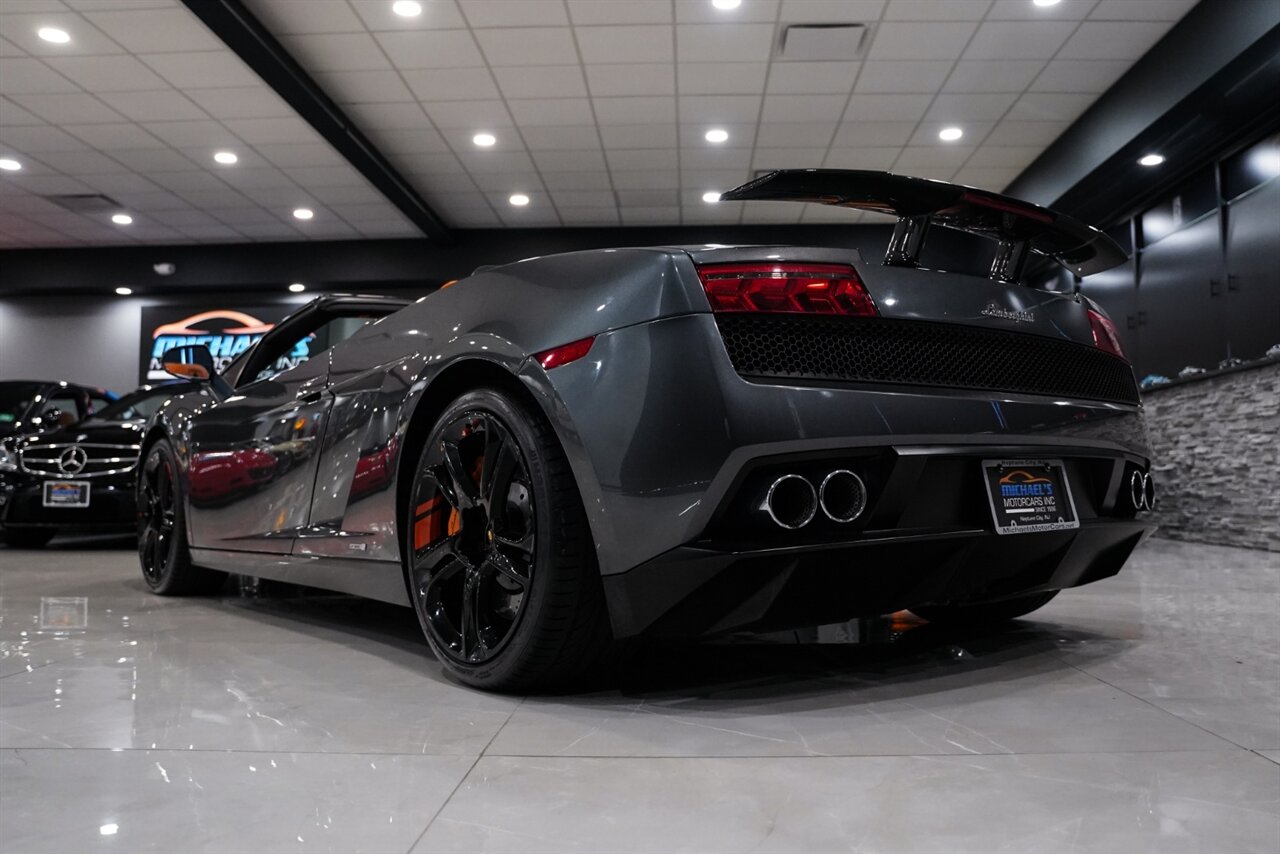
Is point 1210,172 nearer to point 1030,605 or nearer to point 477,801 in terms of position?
point 1030,605

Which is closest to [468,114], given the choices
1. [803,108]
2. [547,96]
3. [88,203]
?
[547,96]

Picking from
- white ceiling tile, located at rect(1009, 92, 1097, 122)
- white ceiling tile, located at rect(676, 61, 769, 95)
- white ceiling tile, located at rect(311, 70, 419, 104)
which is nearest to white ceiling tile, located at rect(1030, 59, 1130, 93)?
white ceiling tile, located at rect(1009, 92, 1097, 122)

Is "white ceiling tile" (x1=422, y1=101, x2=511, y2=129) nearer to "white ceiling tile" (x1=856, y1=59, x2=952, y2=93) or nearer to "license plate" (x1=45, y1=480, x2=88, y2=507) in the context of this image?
"white ceiling tile" (x1=856, y1=59, x2=952, y2=93)

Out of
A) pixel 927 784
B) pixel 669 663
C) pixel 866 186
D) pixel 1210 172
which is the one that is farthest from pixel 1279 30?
pixel 927 784

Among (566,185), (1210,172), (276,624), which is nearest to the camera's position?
(276,624)

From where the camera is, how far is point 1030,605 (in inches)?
107

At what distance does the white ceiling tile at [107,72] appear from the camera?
8016mm

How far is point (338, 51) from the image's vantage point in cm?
804

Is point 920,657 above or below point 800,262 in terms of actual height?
below

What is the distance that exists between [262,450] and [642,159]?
27.2ft

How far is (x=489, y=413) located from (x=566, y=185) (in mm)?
10043

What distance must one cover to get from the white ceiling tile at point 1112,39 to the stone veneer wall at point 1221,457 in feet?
9.24

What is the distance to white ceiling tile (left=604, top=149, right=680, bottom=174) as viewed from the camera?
10.3 meters

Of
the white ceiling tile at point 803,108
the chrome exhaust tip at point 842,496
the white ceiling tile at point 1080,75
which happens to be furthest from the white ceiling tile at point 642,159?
the chrome exhaust tip at point 842,496
